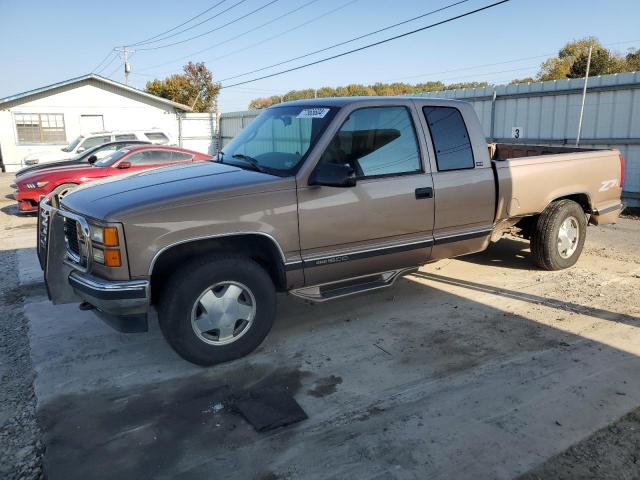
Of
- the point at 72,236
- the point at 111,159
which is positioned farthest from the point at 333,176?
the point at 111,159

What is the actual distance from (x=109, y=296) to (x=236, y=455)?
143 cm

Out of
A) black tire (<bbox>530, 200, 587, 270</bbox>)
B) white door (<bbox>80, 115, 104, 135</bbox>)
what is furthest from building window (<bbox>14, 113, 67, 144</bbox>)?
black tire (<bbox>530, 200, 587, 270</bbox>)

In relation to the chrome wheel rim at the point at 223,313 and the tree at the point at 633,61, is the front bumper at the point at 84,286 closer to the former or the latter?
the chrome wheel rim at the point at 223,313

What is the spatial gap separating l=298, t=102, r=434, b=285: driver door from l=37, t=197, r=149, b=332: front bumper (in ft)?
4.35

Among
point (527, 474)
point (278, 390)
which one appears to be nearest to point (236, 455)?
point (278, 390)

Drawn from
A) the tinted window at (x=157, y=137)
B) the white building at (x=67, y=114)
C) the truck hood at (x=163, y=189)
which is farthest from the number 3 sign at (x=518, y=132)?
the white building at (x=67, y=114)

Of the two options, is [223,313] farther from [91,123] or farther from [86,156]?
[91,123]

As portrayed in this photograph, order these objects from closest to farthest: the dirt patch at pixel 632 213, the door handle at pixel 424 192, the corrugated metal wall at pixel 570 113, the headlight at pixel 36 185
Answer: the door handle at pixel 424 192 < the dirt patch at pixel 632 213 < the headlight at pixel 36 185 < the corrugated metal wall at pixel 570 113

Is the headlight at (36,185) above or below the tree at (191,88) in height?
below

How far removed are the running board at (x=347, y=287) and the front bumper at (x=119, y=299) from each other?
1.21 metres

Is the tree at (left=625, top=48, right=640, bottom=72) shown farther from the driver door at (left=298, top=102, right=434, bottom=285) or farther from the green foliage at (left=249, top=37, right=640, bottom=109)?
the driver door at (left=298, top=102, right=434, bottom=285)

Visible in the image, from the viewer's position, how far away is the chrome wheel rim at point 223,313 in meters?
3.96

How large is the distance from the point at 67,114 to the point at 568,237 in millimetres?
27043

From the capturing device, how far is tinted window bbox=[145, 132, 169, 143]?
16984mm
